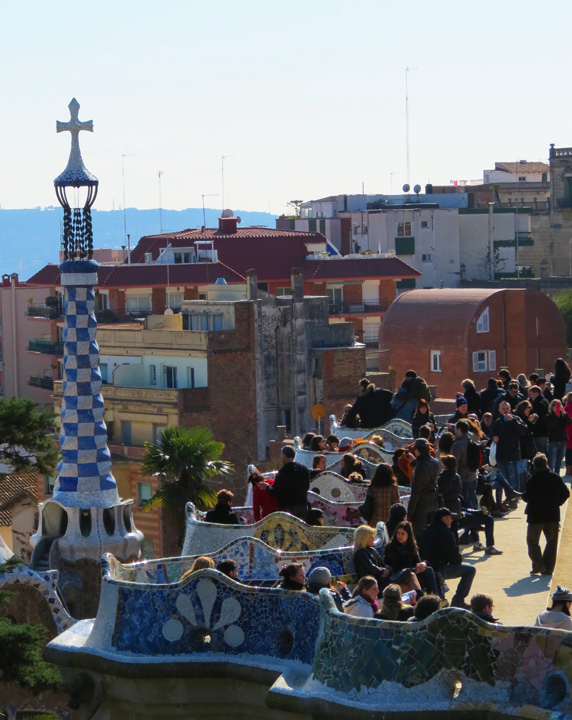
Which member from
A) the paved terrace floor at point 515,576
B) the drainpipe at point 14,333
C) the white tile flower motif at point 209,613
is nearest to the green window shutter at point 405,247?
the drainpipe at point 14,333

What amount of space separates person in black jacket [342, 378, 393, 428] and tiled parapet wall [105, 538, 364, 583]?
29.6 feet

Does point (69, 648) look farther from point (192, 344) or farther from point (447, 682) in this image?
point (192, 344)

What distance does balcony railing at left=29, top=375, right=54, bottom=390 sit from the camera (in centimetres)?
7788

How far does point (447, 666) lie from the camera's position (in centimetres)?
913

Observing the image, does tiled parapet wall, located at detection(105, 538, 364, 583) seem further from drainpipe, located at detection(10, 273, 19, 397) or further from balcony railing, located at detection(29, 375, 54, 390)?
drainpipe, located at detection(10, 273, 19, 397)

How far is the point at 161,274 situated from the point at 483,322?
944 inches

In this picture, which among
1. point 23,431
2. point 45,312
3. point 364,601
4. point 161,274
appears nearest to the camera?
point 364,601

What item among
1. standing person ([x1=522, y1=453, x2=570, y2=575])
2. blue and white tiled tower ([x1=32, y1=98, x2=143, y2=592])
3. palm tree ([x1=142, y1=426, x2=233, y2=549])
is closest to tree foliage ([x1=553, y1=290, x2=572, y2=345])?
palm tree ([x1=142, y1=426, x2=233, y2=549])

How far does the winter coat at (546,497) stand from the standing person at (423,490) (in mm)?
895

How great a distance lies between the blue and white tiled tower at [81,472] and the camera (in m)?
23.7

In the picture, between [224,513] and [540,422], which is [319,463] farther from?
[540,422]

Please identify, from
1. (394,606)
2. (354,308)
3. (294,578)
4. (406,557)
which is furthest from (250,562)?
(354,308)

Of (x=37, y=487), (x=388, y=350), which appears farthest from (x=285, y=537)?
(x=388, y=350)

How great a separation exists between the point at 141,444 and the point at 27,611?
37905mm
